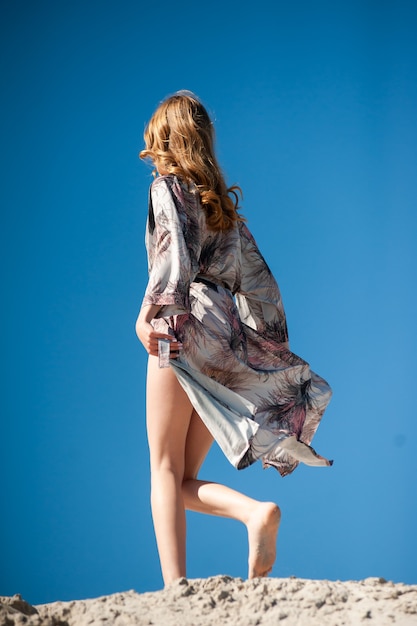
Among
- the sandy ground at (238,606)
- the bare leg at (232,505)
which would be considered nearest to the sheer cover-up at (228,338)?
the bare leg at (232,505)

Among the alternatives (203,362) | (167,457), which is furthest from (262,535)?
(203,362)

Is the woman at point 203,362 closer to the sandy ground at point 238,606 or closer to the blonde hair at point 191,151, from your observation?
the blonde hair at point 191,151

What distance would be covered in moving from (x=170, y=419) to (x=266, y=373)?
0.37 m

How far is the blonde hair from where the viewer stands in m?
2.48

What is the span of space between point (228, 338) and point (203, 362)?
0.38 feet

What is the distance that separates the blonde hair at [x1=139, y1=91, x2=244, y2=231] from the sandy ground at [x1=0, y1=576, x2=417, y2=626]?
106cm

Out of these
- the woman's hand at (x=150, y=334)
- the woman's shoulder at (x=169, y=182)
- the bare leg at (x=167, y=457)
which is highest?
the woman's shoulder at (x=169, y=182)

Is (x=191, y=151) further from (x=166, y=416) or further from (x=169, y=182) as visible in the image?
(x=166, y=416)

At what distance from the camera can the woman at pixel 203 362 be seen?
90.4 inches

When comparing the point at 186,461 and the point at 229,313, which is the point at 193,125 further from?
the point at 186,461

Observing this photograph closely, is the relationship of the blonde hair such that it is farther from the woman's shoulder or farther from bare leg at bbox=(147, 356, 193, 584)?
bare leg at bbox=(147, 356, 193, 584)

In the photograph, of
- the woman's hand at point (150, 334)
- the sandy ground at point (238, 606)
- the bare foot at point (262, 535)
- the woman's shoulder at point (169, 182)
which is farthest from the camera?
the woman's shoulder at point (169, 182)

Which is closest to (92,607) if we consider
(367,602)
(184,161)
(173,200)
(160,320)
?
(367,602)

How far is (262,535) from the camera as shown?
215 centimetres
